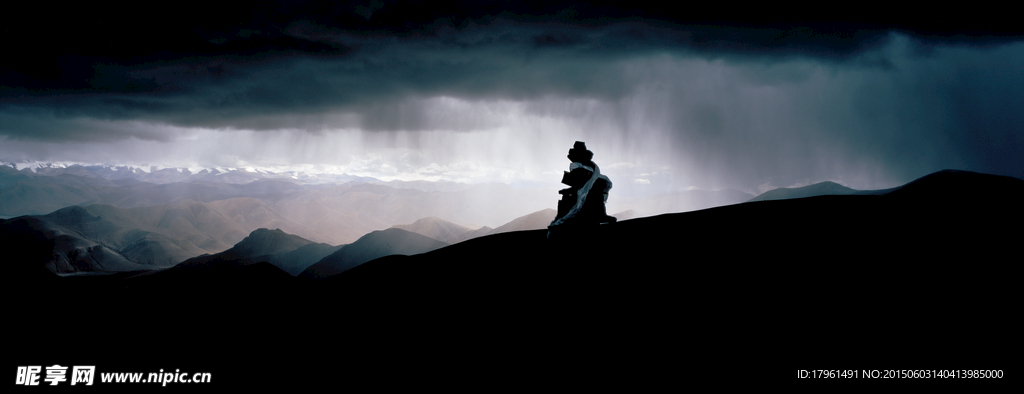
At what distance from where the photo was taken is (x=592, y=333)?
20.6 feet

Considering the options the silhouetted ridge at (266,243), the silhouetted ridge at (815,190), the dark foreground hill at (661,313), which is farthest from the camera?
the silhouetted ridge at (266,243)

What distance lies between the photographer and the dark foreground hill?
4992 mm

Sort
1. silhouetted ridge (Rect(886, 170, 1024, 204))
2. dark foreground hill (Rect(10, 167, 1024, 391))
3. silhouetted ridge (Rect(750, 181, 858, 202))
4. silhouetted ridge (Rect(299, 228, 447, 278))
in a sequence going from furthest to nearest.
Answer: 1. silhouetted ridge (Rect(299, 228, 447, 278))
2. silhouetted ridge (Rect(750, 181, 858, 202))
3. silhouetted ridge (Rect(886, 170, 1024, 204))
4. dark foreground hill (Rect(10, 167, 1024, 391))

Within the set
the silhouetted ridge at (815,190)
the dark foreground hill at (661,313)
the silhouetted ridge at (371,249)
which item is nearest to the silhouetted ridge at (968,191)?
the dark foreground hill at (661,313)

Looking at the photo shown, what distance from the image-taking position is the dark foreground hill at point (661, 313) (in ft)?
16.4

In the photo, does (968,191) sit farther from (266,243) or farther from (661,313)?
(266,243)

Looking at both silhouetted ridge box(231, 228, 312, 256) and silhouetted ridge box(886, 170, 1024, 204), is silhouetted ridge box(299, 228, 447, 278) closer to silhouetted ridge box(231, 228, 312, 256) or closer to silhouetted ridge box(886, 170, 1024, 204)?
silhouetted ridge box(231, 228, 312, 256)

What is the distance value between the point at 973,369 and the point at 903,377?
0.72 metres

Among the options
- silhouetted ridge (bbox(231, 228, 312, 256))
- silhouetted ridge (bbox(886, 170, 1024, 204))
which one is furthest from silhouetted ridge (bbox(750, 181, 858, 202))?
silhouetted ridge (bbox(231, 228, 312, 256))

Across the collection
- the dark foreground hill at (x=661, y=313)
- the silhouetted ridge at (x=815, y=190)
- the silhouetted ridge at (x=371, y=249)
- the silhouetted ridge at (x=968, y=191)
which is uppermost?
the silhouetted ridge at (x=815, y=190)

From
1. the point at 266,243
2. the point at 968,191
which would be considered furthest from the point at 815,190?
the point at 266,243

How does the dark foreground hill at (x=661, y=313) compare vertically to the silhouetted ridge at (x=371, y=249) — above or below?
below

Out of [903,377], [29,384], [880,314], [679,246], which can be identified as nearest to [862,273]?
[880,314]

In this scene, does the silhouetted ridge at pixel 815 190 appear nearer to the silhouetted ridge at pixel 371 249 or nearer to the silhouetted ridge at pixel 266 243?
the silhouetted ridge at pixel 371 249
